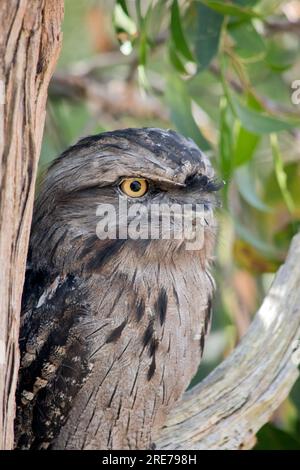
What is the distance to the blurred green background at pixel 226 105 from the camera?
3146 millimetres

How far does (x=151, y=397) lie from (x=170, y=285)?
0.36 meters

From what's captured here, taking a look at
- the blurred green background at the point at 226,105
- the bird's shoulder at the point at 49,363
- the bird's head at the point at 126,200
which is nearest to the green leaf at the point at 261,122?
the blurred green background at the point at 226,105

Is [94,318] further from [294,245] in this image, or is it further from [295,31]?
[295,31]

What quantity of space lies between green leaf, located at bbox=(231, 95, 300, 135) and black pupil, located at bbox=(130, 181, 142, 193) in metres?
0.72

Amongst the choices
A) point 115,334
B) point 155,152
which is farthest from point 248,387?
point 155,152

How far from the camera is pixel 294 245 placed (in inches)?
116

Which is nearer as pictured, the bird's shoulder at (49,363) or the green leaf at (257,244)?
the bird's shoulder at (49,363)

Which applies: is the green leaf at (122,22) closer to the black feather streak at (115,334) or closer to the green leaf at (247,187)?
the green leaf at (247,187)

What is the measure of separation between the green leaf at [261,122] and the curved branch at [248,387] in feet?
1.81

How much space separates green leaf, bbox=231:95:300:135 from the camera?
10.1 ft
